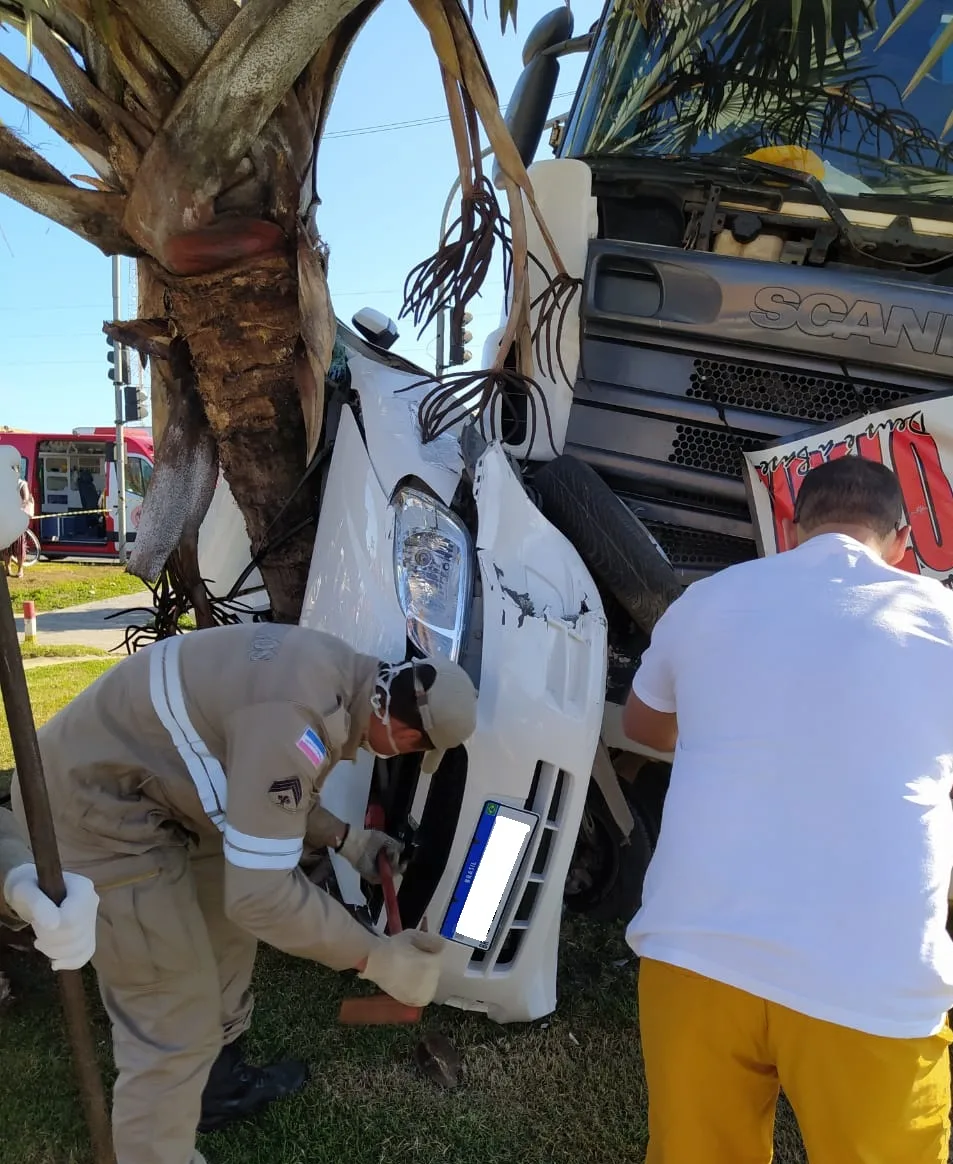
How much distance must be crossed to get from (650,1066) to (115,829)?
1.18m

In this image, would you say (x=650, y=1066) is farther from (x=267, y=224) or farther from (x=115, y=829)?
(x=267, y=224)

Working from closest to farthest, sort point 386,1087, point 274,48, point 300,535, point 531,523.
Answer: point 274,48
point 386,1087
point 531,523
point 300,535

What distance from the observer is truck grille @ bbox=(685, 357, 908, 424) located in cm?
295

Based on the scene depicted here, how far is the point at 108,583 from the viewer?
55.3ft

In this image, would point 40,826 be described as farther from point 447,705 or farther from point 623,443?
point 623,443

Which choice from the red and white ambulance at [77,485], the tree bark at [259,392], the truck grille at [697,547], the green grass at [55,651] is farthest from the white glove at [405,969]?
the red and white ambulance at [77,485]

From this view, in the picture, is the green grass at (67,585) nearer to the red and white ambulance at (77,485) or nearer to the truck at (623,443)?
the red and white ambulance at (77,485)

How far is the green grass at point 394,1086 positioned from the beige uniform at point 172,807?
1.23ft

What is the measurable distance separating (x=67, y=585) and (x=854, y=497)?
16.2 metres

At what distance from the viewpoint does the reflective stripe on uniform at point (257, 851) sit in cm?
179

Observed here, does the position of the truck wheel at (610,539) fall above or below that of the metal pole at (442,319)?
below

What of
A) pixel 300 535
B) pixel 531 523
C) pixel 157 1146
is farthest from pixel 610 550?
pixel 157 1146

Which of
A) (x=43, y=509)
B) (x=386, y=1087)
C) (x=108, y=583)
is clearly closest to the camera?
(x=386, y=1087)

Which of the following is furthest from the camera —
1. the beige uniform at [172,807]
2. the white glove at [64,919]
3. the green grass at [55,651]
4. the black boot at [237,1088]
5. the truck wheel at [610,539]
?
the green grass at [55,651]
